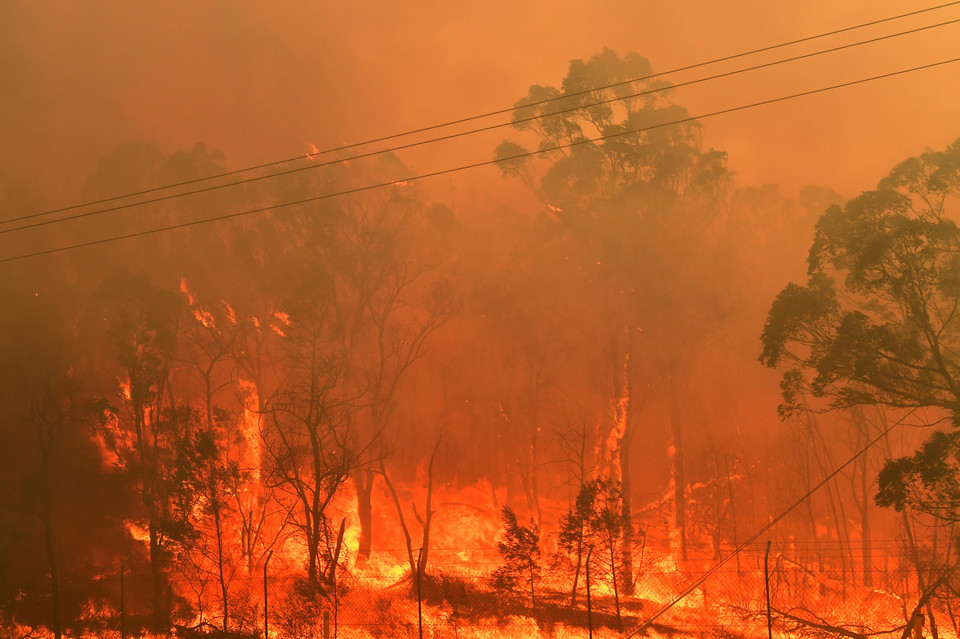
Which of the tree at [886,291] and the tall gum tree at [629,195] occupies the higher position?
the tall gum tree at [629,195]

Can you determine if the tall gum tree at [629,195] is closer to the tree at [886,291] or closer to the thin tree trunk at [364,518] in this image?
the thin tree trunk at [364,518]

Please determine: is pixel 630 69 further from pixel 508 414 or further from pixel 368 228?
pixel 508 414

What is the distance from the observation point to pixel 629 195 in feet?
96.0

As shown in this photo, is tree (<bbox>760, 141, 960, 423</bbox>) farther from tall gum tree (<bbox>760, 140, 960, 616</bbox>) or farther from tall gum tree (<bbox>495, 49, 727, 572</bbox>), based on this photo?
tall gum tree (<bbox>495, 49, 727, 572</bbox>)

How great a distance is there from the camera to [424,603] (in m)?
19.7

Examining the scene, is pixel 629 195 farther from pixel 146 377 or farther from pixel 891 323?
pixel 146 377

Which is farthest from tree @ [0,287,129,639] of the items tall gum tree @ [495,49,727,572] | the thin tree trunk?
tall gum tree @ [495,49,727,572]

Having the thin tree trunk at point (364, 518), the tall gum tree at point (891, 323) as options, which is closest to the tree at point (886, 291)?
the tall gum tree at point (891, 323)

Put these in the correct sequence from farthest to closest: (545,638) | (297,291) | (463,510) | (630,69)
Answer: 1. (463,510)
2. (297,291)
3. (630,69)
4. (545,638)

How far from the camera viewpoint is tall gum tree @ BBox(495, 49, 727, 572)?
2856cm

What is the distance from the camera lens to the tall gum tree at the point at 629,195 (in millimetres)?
28562

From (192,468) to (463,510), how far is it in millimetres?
17351

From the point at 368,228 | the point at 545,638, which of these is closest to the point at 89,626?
the point at 545,638

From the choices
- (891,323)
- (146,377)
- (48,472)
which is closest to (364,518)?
(146,377)
